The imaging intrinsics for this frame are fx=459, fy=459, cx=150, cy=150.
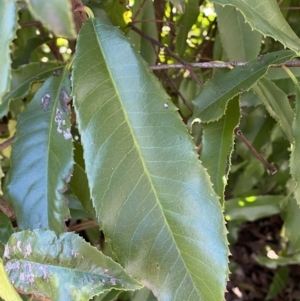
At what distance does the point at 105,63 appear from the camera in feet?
1.77

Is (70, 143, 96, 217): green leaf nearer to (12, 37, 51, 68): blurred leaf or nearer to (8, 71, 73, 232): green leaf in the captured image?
(8, 71, 73, 232): green leaf

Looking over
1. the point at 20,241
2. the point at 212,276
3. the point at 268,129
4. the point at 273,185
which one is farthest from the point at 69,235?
the point at 273,185

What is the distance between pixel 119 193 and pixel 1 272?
152 mm

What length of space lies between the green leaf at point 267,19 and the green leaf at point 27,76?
0.30 m

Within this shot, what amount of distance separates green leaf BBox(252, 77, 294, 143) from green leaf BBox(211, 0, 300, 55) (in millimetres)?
134

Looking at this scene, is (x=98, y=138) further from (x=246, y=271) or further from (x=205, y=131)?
(x=246, y=271)

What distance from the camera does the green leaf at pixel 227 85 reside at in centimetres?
58

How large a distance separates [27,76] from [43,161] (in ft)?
0.57

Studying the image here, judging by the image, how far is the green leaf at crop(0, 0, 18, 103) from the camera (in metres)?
0.37

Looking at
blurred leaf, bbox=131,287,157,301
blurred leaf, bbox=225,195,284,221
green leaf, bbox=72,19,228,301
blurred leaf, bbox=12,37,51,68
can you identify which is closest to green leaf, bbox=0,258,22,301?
green leaf, bbox=72,19,228,301

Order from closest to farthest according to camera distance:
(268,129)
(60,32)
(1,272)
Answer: (60,32)
(1,272)
(268,129)

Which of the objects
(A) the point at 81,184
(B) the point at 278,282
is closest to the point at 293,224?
(A) the point at 81,184

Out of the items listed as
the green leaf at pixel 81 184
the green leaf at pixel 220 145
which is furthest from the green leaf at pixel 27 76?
the green leaf at pixel 220 145

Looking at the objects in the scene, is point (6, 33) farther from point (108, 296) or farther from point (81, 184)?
point (108, 296)
